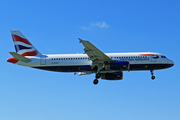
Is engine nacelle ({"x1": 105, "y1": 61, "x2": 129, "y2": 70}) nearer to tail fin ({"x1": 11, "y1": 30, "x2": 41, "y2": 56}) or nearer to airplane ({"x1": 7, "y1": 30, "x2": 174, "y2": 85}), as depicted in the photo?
airplane ({"x1": 7, "y1": 30, "x2": 174, "y2": 85})

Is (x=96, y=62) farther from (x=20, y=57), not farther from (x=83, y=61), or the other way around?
(x=20, y=57)

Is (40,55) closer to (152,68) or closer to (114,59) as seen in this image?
(114,59)

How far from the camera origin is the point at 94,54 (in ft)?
150

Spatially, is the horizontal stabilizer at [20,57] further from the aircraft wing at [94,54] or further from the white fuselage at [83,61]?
the aircraft wing at [94,54]

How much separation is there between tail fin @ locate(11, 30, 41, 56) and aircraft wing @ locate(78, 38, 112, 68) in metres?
10.7

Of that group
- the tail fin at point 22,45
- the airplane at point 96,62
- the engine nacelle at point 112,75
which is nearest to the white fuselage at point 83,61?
the airplane at point 96,62

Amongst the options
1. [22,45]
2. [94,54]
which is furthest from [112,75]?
[22,45]

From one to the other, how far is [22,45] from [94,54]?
14417 millimetres

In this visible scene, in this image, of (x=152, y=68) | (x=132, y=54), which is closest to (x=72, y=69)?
(x=132, y=54)

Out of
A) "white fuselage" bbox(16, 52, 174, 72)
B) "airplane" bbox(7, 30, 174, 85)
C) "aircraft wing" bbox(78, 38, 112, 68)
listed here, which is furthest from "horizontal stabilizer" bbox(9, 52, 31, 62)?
"aircraft wing" bbox(78, 38, 112, 68)

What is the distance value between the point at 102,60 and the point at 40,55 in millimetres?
11336

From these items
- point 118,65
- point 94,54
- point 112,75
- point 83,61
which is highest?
point 94,54

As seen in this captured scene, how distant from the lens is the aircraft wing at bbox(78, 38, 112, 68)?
4338cm

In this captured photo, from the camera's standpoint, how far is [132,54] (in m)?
48.4
